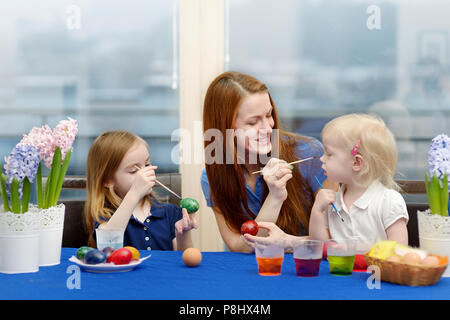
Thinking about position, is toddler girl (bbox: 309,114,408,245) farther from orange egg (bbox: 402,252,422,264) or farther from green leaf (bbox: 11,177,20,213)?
green leaf (bbox: 11,177,20,213)

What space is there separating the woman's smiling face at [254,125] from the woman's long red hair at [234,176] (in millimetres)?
25

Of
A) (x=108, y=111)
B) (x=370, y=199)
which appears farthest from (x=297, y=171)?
(x=108, y=111)

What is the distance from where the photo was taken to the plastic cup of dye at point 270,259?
148 cm

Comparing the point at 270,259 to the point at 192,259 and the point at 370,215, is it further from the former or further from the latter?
the point at 370,215

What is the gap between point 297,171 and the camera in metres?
2.32

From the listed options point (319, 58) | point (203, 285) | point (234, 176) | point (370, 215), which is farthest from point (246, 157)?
point (319, 58)

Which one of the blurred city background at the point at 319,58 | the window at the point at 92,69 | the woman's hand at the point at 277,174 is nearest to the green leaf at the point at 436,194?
the woman's hand at the point at 277,174

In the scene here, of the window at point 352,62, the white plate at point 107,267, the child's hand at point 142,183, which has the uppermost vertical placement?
the window at point 352,62

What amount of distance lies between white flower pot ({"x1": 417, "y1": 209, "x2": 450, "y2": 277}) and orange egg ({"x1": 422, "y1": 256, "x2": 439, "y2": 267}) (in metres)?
0.12

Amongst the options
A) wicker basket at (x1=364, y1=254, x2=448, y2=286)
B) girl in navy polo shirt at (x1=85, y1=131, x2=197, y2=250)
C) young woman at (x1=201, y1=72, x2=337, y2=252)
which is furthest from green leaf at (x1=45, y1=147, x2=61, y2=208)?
wicker basket at (x1=364, y1=254, x2=448, y2=286)

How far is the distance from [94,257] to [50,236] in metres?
0.21

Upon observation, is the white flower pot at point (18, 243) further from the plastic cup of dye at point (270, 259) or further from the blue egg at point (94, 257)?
the plastic cup of dye at point (270, 259)

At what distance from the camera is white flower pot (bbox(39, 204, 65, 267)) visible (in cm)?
166

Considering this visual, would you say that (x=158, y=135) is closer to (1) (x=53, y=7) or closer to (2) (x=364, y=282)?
(1) (x=53, y=7)
